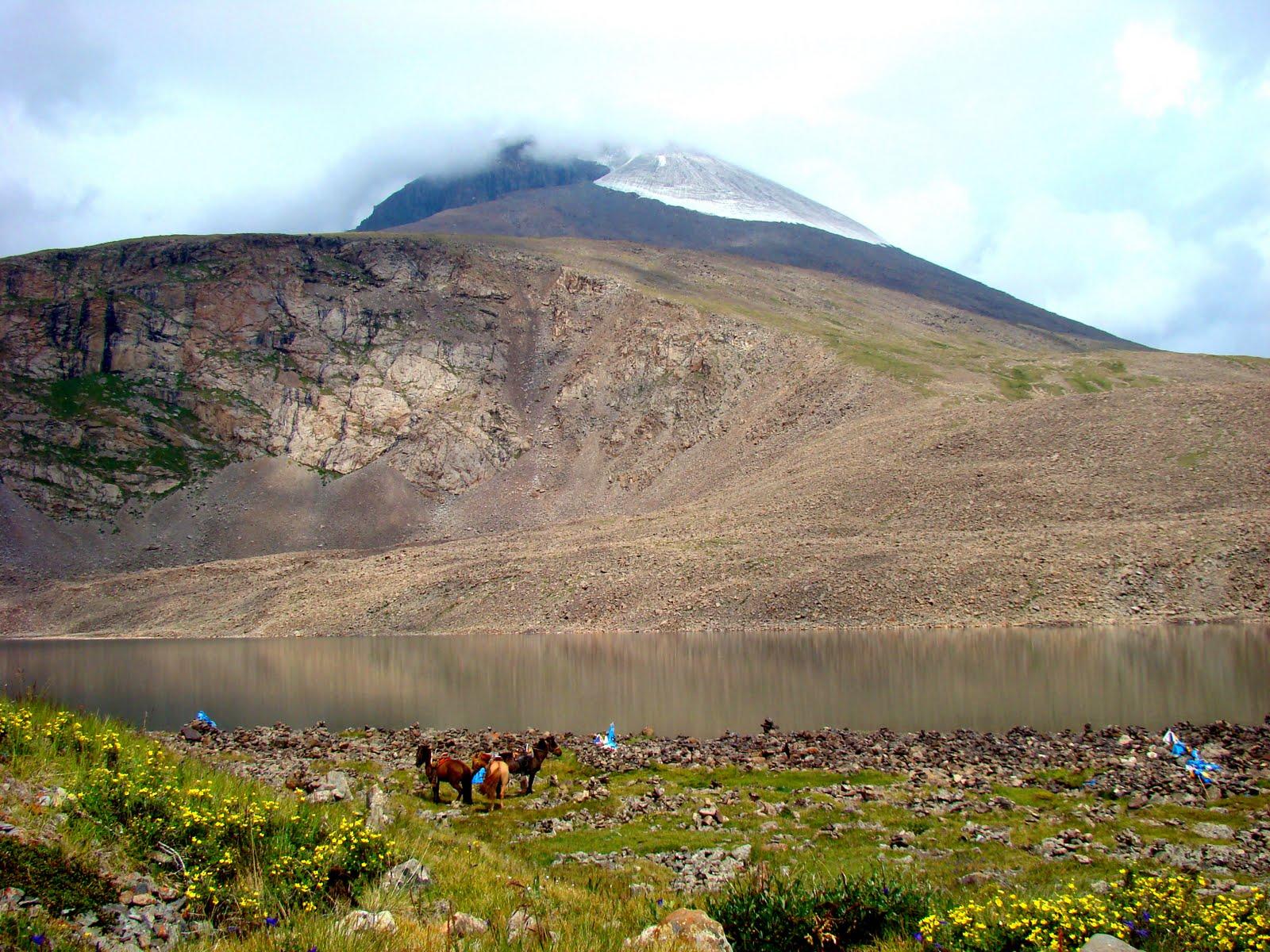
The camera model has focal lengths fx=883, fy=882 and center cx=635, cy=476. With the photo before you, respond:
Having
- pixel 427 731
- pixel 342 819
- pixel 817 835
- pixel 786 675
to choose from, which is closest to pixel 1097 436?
pixel 786 675

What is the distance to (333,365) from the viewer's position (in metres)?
121

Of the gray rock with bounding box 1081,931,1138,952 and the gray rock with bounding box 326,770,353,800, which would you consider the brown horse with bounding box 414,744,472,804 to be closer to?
the gray rock with bounding box 326,770,353,800

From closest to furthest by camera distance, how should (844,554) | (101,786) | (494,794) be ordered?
(101,786)
(494,794)
(844,554)

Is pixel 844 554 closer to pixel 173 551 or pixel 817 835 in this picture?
pixel 817 835

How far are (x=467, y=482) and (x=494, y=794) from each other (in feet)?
300

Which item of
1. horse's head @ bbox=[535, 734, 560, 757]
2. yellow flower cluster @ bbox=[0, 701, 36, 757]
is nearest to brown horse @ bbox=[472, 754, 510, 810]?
horse's head @ bbox=[535, 734, 560, 757]

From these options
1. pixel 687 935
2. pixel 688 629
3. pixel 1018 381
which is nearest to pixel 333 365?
pixel 688 629

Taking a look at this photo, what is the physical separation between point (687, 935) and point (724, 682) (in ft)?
87.2

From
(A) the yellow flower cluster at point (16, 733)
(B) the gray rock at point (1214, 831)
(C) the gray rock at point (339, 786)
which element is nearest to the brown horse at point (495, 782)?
(C) the gray rock at point (339, 786)

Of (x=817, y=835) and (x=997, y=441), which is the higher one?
(x=997, y=441)

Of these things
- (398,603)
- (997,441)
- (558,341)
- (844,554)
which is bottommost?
(398,603)

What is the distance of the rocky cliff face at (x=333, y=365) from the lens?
107000 mm

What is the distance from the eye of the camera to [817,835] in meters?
13.7

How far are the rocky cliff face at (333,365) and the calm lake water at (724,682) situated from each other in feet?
179
